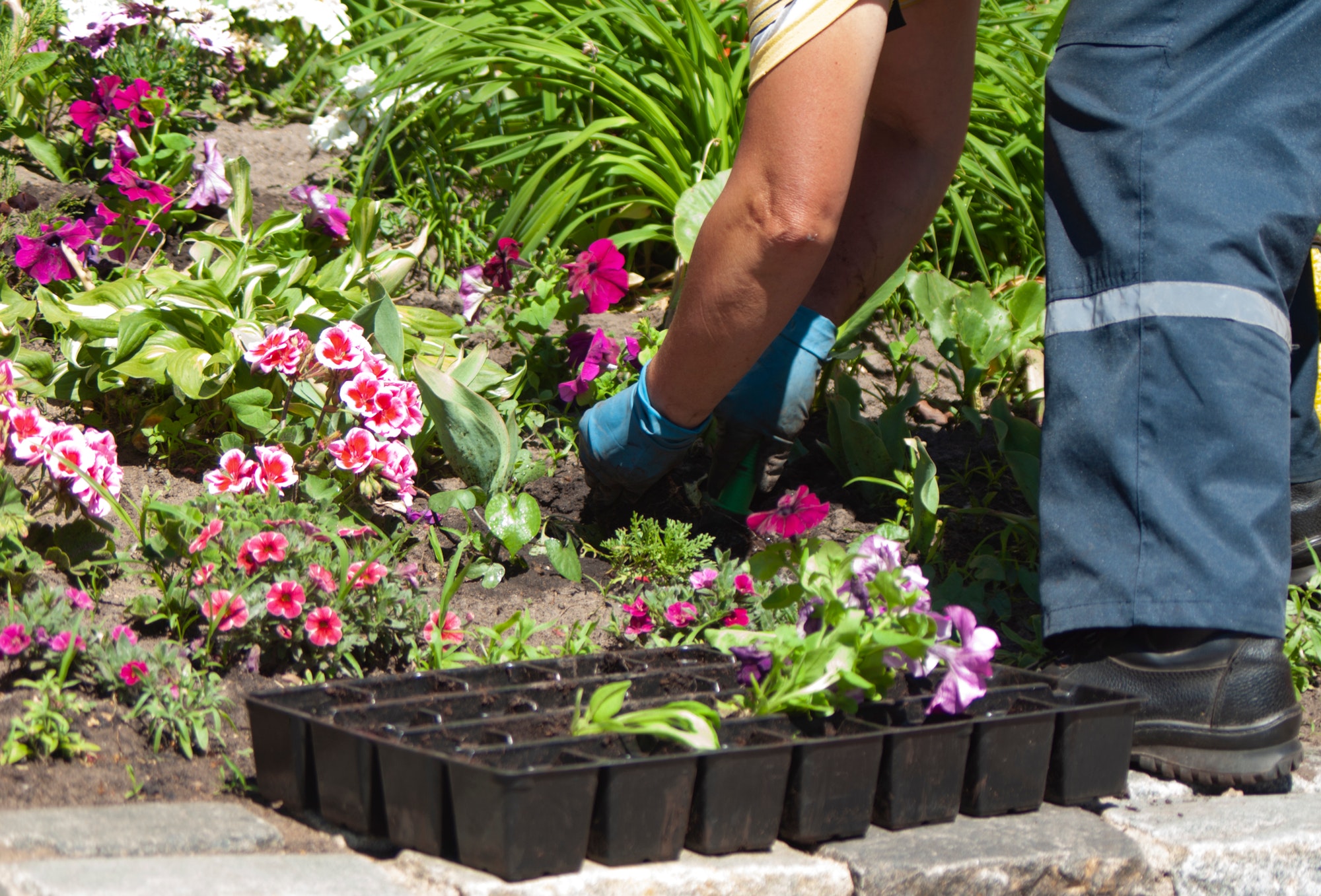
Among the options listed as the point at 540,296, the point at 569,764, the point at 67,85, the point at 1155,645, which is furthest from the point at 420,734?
the point at 67,85

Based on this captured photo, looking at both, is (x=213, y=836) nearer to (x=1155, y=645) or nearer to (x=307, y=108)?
(x=1155, y=645)

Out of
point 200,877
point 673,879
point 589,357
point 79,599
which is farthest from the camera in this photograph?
point 589,357

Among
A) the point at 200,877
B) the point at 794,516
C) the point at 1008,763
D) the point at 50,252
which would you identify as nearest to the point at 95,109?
the point at 50,252

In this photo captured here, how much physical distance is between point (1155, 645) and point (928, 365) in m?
1.33

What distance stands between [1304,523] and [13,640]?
6.94ft

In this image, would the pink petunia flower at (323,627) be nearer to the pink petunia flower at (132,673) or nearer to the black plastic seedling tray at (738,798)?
the pink petunia flower at (132,673)

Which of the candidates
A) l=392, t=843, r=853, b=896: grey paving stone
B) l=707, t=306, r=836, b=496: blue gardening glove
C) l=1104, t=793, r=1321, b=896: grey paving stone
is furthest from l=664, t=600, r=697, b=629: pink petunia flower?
l=1104, t=793, r=1321, b=896: grey paving stone

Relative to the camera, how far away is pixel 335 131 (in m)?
3.37

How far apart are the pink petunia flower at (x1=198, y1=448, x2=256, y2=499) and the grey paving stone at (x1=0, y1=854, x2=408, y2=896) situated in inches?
29.8

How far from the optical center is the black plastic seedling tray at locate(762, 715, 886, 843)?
4.25ft

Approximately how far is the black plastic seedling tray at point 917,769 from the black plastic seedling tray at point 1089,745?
0.14 metres

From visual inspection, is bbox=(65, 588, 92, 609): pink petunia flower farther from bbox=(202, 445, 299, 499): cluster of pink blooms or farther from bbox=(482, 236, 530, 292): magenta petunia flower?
bbox=(482, 236, 530, 292): magenta petunia flower

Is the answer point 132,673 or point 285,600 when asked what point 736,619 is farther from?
point 132,673

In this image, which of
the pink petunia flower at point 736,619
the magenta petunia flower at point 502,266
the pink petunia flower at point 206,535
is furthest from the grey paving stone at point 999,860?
the magenta petunia flower at point 502,266
